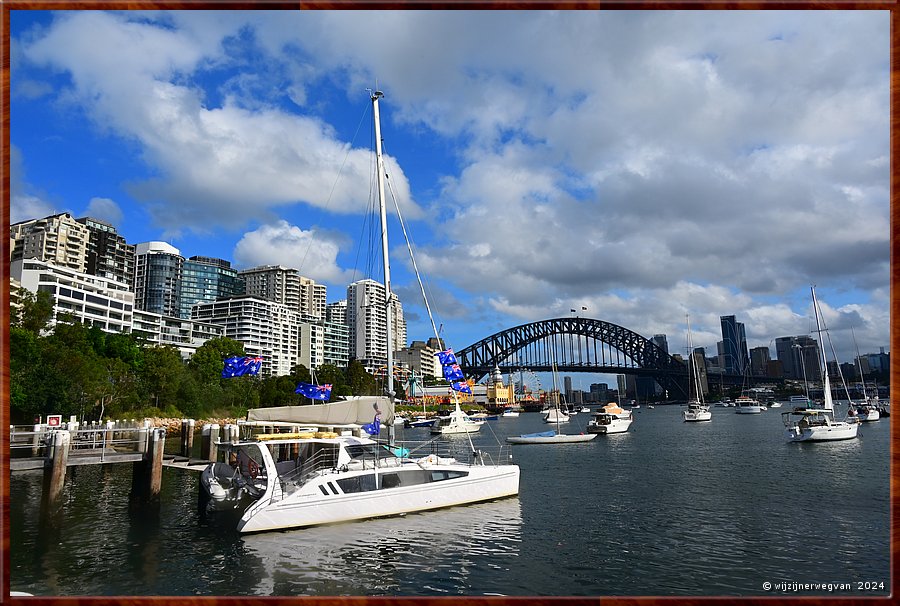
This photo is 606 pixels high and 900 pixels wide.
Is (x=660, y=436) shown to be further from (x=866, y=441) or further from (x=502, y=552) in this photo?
(x=502, y=552)

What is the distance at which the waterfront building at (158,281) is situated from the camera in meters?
160

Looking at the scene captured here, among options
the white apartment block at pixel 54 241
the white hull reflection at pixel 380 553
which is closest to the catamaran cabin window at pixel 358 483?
the white hull reflection at pixel 380 553

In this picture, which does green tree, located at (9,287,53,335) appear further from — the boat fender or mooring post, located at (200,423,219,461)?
the boat fender

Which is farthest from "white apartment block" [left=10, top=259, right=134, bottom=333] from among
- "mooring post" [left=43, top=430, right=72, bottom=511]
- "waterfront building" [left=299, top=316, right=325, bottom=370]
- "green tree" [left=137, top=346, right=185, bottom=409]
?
"mooring post" [left=43, top=430, right=72, bottom=511]

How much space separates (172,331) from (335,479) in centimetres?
11195

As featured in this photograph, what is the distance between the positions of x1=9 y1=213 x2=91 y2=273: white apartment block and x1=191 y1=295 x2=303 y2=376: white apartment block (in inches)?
1199

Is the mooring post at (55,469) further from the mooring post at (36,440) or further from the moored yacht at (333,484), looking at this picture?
the moored yacht at (333,484)

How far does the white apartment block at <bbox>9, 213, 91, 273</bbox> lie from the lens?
12144 centimetres

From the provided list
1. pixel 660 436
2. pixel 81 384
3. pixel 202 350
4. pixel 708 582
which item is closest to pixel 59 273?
pixel 202 350

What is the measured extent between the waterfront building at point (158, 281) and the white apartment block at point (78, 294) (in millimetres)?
56334

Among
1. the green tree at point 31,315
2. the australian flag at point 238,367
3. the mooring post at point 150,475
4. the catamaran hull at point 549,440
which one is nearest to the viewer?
the australian flag at point 238,367

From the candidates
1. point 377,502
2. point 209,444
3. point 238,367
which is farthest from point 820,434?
point 238,367

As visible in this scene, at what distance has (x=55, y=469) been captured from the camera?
1908cm

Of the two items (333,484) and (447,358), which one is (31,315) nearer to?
(447,358)
